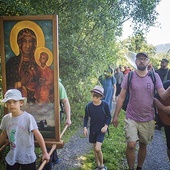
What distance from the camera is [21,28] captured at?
3.44m

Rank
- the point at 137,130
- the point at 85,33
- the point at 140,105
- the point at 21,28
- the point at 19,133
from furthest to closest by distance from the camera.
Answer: the point at 85,33, the point at 137,130, the point at 140,105, the point at 21,28, the point at 19,133

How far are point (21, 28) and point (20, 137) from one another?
1507mm

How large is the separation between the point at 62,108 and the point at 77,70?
360 cm

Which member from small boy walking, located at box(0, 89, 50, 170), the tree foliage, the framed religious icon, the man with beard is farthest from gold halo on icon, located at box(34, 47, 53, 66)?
the tree foliage

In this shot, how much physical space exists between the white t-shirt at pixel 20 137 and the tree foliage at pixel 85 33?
3.86m

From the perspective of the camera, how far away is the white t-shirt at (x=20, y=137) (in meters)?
2.95

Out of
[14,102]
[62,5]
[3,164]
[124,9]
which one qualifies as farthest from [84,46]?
[14,102]

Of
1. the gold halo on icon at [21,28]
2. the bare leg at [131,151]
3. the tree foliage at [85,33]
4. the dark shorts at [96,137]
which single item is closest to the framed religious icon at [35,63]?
the gold halo on icon at [21,28]

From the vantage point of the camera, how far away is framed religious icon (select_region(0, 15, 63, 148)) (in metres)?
3.39

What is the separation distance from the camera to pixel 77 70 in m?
7.88

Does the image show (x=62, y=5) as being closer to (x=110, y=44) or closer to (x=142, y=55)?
(x=110, y=44)

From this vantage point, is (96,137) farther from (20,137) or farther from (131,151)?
(20,137)

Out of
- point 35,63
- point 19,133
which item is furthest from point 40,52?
point 19,133

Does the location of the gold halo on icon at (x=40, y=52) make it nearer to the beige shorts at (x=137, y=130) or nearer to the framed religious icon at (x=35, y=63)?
the framed religious icon at (x=35, y=63)
